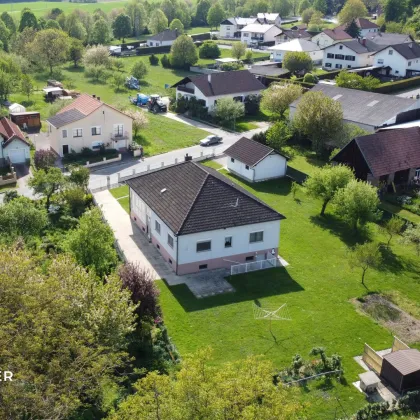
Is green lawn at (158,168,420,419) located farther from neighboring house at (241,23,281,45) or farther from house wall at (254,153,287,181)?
neighboring house at (241,23,281,45)

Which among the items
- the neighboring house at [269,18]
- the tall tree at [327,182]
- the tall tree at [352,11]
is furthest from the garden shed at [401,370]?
the neighboring house at [269,18]

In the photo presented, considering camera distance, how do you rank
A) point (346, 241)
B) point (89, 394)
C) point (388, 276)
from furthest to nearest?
point (346, 241) < point (388, 276) < point (89, 394)

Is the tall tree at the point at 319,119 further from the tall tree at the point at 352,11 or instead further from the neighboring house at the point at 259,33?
the tall tree at the point at 352,11

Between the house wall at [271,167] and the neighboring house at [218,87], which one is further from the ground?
the neighboring house at [218,87]

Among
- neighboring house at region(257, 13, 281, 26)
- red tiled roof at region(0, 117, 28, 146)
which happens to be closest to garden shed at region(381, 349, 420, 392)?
red tiled roof at region(0, 117, 28, 146)

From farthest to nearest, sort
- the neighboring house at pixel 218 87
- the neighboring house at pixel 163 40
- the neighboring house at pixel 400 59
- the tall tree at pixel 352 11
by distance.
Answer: the tall tree at pixel 352 11 → the neighboring house at pixel 163 40 → the neighboring house at pixel 400 59 → the neighboring house at pixel 218 87

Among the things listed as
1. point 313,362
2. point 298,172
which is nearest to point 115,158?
point 298,172

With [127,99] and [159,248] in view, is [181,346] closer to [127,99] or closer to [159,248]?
[159,248]

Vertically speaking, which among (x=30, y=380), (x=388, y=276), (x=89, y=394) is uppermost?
(x=30, y=380)
